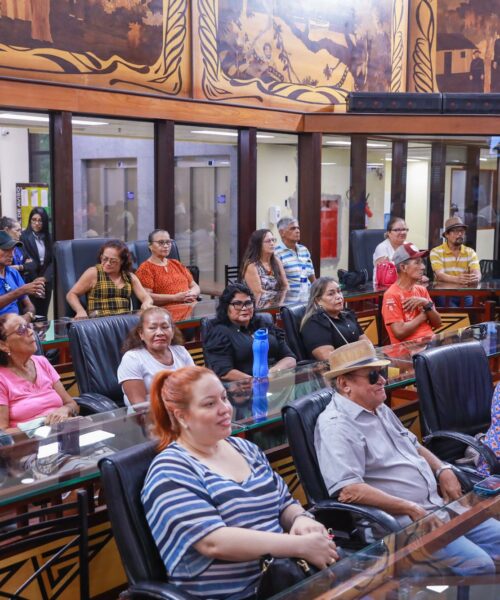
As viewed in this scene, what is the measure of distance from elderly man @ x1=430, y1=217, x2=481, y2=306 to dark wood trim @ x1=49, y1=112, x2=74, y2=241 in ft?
11.2

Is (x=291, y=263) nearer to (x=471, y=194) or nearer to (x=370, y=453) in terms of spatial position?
(x=471, y=194)

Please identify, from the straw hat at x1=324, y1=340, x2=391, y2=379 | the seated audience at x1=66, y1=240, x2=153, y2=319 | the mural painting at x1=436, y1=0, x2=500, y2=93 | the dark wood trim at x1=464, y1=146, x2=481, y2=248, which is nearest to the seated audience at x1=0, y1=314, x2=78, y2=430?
the straw hat at x1=324, y1=340, x2=391, y2=379

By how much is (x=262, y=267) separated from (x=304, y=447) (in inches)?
154

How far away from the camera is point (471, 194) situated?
10.0 meters

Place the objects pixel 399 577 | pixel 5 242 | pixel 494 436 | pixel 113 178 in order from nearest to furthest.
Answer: pixel 399 577, pixel 494 436, pixel 5 242, pixel 113 178

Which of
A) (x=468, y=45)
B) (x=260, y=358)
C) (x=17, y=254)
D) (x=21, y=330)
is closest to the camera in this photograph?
(x=21, y=330)

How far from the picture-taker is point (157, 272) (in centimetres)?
666

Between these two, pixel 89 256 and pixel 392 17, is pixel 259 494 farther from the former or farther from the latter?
pixel 392 17

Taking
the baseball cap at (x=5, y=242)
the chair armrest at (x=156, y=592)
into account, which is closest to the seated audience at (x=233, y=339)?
the baseball cap at (x=5, y=242)

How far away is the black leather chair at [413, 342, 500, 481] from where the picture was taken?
150 inches

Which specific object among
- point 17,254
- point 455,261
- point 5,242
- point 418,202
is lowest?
point 455,261

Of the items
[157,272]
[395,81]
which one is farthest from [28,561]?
[395,81]

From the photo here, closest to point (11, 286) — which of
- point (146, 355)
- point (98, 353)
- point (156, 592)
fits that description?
point (98, 353)

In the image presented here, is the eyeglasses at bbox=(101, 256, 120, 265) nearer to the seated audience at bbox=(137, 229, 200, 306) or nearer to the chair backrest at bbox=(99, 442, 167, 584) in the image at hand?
the seated audience at bbox=(137, 229, 200, 306)
